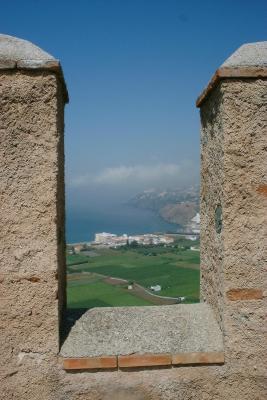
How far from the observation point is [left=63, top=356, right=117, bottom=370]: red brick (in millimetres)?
2369

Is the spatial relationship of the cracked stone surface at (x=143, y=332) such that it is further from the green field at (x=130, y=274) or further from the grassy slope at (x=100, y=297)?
the grassy slope at (x=100, y=297)

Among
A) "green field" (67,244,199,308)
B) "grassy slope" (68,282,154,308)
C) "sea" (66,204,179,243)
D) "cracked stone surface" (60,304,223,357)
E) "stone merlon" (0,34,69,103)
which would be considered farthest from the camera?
"sea" (66,204,179,243)

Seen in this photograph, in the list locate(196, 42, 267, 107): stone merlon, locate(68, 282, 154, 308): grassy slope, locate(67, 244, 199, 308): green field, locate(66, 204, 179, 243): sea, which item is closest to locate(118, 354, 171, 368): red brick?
locate(196, 42, 267, 107): stone merlon

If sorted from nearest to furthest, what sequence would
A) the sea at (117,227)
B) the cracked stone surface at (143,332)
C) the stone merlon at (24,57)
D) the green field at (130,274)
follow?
the stone merlon at (24,57) < the cracked stone surface at (143,332) < the green field at (130,274) < the sea at (117,227)

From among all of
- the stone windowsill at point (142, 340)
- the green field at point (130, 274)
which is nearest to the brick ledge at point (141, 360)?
the stone windowsill at point (142, 340)

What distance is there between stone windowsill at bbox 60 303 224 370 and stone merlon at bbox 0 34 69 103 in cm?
157

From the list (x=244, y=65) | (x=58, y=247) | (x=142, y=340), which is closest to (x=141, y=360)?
(x=142, y=340)

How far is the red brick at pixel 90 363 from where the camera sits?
2.37m

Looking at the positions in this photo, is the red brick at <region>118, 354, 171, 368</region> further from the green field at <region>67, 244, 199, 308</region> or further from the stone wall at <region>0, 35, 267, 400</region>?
the green field at <region>67, 244, 199, 308</region>

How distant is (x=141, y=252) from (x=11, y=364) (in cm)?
5104

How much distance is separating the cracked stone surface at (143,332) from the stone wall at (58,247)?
120 mm

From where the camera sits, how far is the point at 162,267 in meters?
41.9

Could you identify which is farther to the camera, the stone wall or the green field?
the green field

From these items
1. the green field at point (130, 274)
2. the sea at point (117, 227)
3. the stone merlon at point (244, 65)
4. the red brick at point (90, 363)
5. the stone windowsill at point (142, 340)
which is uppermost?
the stone merlon at point (244, 65)
